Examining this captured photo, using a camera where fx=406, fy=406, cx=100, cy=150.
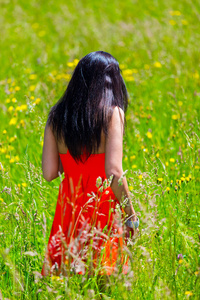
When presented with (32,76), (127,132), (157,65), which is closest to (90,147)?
(127,132)

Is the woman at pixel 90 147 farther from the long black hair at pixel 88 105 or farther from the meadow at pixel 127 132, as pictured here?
the meadow at pixel 127 132

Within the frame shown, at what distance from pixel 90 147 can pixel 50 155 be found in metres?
0.24

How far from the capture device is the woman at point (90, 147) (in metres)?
1.93

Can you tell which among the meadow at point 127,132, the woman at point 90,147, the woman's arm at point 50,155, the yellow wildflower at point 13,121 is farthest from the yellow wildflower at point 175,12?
the woman's arm at point 50,155

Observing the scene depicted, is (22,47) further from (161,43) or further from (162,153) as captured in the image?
(162,153)

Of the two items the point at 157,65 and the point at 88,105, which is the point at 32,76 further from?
the point at 88,105

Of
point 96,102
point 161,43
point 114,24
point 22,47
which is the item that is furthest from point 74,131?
point 114,24

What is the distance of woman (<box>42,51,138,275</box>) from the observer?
1.93m

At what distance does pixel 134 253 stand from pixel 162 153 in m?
1.49

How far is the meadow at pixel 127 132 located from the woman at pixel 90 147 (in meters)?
0.13

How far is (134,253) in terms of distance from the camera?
1702 mm

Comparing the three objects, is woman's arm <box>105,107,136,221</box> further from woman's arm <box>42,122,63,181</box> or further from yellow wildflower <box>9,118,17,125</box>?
yellow wildflower <box>9,118,17,125</box>

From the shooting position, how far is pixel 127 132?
11.1 ft

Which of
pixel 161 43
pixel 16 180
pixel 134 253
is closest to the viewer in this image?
pixel 134 253
